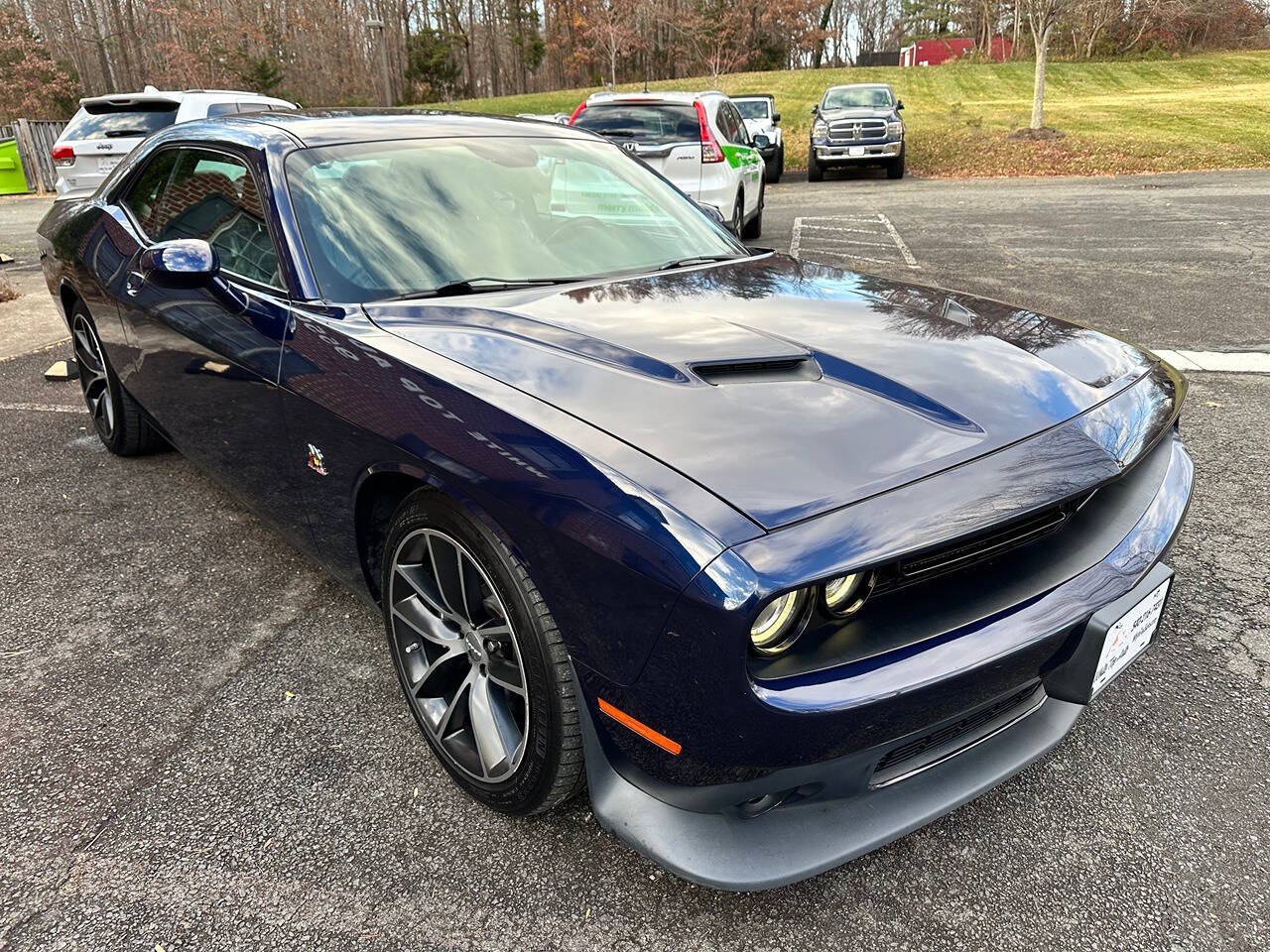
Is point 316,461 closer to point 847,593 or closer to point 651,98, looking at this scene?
point 847,593

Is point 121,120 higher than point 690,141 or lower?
higher

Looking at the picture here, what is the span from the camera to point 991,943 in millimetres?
1679

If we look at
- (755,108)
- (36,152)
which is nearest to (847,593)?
(755,108)

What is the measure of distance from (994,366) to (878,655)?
0.88 m

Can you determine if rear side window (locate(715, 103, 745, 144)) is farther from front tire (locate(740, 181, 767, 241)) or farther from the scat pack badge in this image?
the scat pack badge

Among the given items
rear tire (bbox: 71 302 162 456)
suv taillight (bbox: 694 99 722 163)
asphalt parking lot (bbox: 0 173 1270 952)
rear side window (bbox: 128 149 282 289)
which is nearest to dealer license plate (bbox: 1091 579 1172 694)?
asphalt parking lot (bbox: 0 173 1270 952)

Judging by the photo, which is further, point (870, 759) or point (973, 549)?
point (973, 549)

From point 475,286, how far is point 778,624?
1405mm

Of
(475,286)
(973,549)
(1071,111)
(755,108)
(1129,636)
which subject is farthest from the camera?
(1071,111)

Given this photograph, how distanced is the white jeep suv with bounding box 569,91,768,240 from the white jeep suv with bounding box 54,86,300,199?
328 cm

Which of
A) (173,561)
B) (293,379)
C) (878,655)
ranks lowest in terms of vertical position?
(173,561)

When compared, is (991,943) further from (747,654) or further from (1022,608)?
(747,654)

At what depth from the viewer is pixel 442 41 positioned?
156ft

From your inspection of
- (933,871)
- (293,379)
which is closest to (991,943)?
(933,871)
